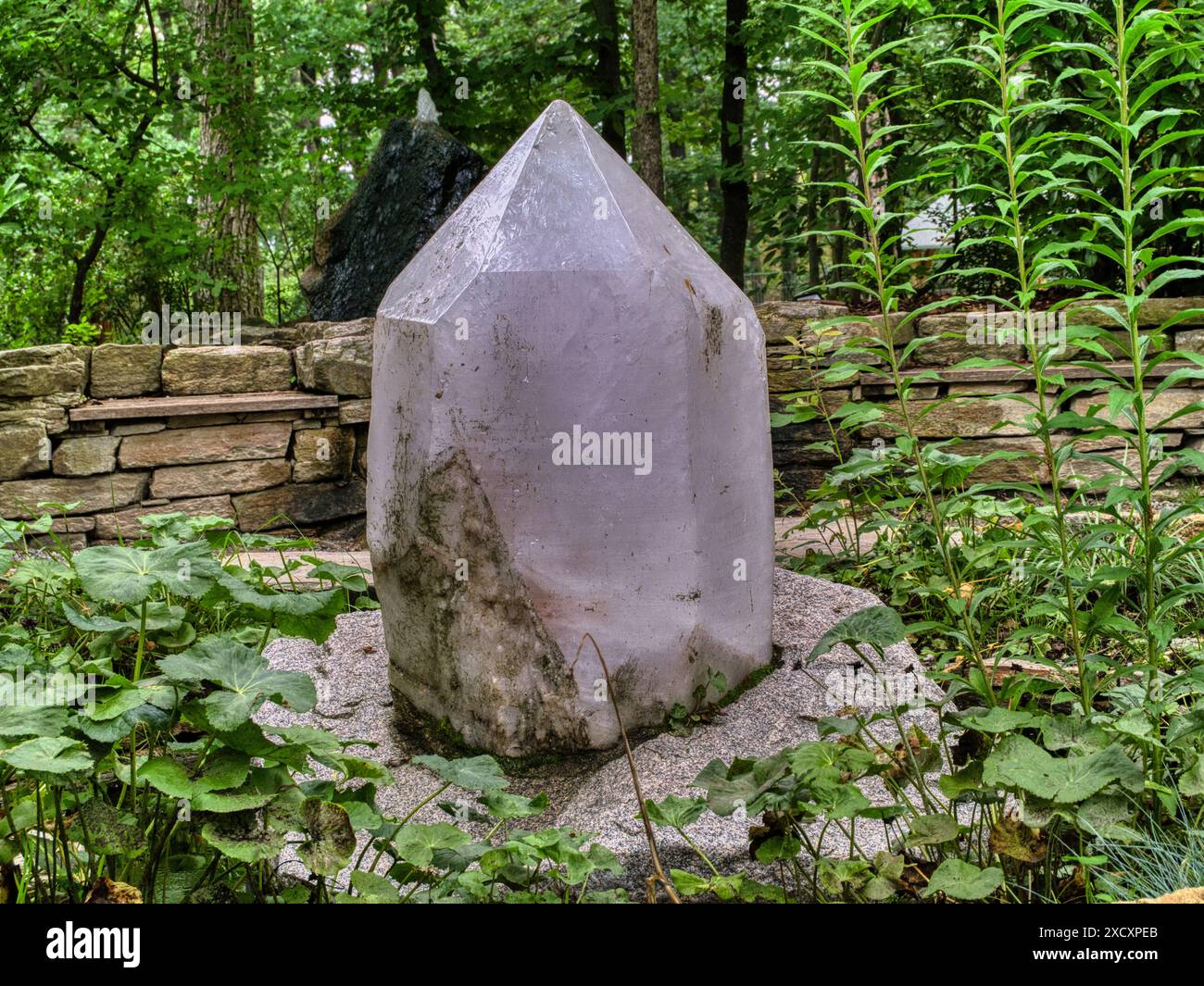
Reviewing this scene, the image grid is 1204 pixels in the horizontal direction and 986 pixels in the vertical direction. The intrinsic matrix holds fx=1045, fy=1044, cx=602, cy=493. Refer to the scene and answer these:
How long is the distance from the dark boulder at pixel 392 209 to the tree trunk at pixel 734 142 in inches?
82.5

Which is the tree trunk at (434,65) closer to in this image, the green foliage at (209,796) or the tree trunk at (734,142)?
the tree trunk at (734,142)

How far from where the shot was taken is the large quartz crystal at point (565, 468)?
106 inches

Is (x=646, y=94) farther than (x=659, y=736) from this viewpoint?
Yes

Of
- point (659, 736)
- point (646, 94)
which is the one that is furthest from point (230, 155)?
point (659, 736)

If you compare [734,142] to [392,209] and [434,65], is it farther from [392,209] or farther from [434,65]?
[392,209]

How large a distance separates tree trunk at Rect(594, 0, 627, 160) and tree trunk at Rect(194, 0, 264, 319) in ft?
7.70

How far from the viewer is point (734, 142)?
7285mm

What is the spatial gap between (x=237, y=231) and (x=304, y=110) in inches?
37.6

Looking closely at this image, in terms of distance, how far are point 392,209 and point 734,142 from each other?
2.59m

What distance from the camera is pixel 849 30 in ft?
7.85

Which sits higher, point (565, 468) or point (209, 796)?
point (565, 468)

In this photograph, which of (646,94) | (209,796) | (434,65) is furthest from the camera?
(434,65)

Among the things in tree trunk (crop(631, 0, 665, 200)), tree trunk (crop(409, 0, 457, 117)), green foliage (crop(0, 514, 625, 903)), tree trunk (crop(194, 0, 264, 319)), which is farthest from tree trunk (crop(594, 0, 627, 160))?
green foliage (crop(0, 514, 625, 903))

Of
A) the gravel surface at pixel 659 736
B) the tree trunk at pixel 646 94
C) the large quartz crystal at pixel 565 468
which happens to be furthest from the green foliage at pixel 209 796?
the tree trunk at pixel 646 94
